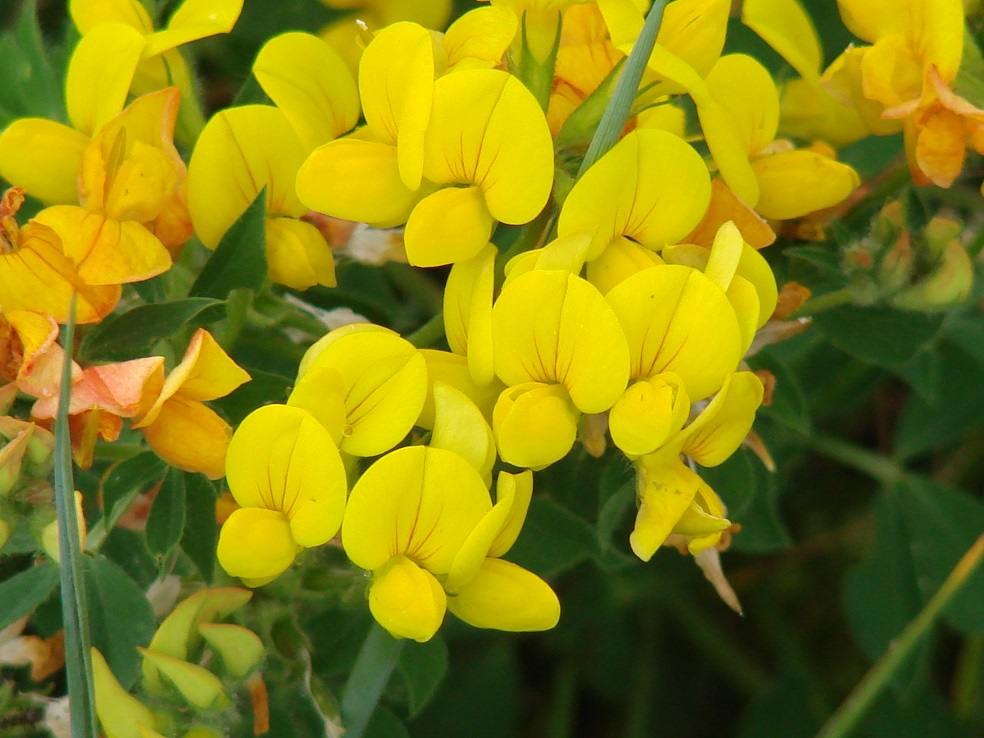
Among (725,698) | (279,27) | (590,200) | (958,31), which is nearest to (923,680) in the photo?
(725,698)

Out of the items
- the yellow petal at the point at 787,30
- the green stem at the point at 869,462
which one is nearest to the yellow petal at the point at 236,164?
the yellow petal at the point at 787,30

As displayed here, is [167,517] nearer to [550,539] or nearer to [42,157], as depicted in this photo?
[42,157]

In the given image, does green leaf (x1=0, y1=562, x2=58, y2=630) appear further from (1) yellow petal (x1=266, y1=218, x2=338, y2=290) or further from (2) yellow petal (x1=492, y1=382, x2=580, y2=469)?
(2) yellow petal (x1=492, y1=382, x2=580, y2=469)

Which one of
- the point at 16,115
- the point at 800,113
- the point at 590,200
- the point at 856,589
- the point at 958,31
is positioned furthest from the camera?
the point at 856,589

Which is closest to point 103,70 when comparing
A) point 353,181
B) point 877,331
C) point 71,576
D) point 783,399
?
point 353,181

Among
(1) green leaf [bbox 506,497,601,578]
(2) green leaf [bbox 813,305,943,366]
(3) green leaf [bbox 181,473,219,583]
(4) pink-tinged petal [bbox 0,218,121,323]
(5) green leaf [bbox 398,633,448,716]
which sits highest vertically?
(4) pink-tinged petal [bbox 0,218,121,323]

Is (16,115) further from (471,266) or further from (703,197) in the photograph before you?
(703,197)

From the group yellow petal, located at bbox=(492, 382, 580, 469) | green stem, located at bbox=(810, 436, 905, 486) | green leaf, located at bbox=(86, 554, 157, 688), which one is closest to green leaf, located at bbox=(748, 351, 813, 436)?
yellow petal, located at bbox=(492, 382, 580, 469)
